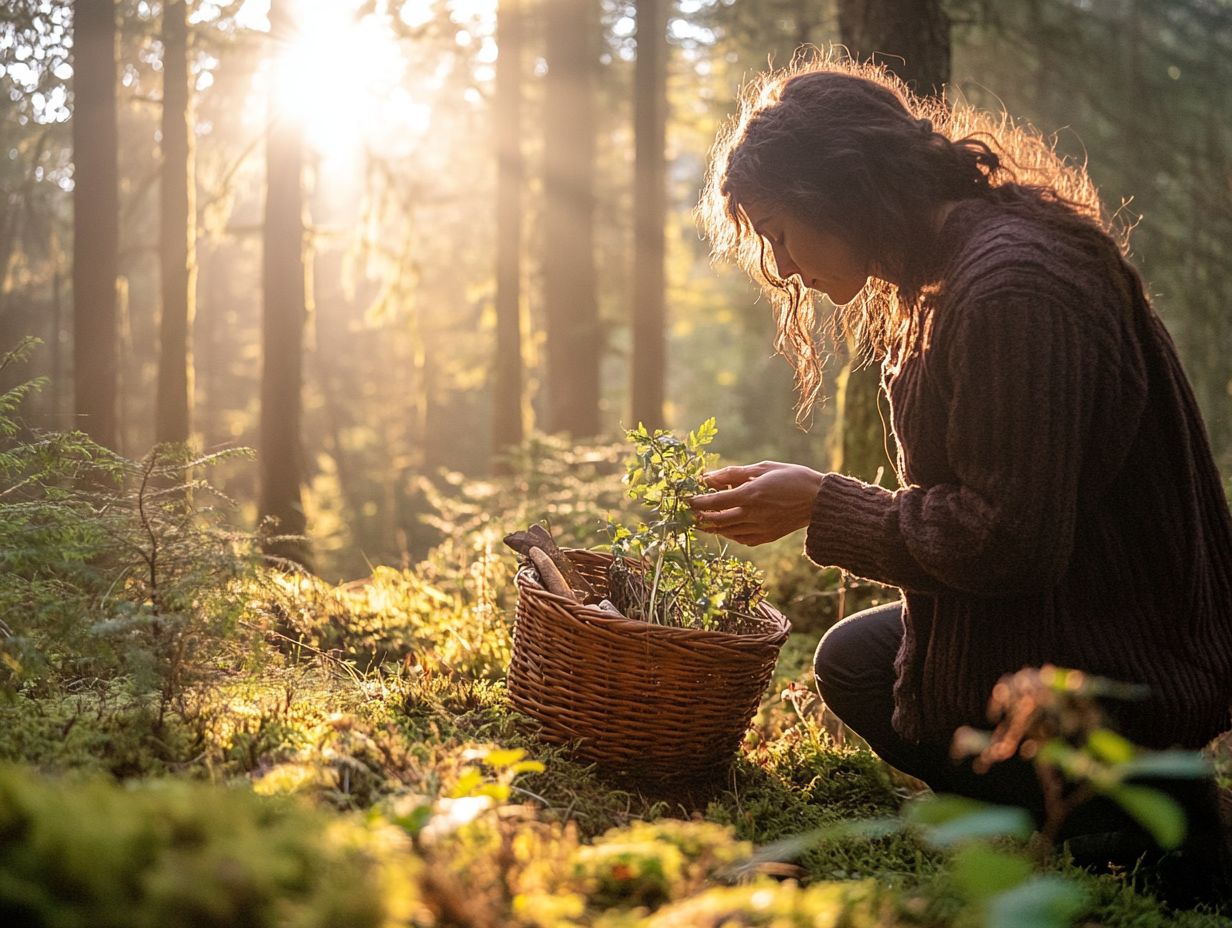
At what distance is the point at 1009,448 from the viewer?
2316mm

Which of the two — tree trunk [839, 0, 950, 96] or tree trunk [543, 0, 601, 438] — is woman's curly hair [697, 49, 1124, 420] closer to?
tree trunk [839, 0, 950, 96]

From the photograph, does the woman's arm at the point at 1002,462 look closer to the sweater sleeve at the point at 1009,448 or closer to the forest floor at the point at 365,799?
the sweater sleeve at the point at 1009,448

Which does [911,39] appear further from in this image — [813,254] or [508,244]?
[508,244]

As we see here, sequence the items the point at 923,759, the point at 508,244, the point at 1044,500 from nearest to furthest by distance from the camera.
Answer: the point at 1044,500
the point at 923,759
the point at 508,244

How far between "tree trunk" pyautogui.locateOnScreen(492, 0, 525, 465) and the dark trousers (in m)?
8.35

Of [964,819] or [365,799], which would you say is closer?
[964,819]

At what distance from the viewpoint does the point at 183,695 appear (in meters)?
2.59

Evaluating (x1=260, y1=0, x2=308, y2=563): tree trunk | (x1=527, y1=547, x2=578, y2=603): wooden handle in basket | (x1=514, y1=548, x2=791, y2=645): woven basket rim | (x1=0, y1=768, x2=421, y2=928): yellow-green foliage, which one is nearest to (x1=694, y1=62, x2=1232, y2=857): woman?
(x1=514, y1=548, x2=791, y2=645): woven basket rim

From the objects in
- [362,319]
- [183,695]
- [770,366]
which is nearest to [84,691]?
[183,695]

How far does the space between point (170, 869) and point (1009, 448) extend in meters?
1.89

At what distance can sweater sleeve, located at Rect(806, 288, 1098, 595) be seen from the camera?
2.29m

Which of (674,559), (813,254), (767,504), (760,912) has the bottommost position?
(760,912)

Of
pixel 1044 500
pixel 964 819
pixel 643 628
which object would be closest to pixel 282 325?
pixel 643 628

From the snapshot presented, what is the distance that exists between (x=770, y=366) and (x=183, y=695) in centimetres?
1988
